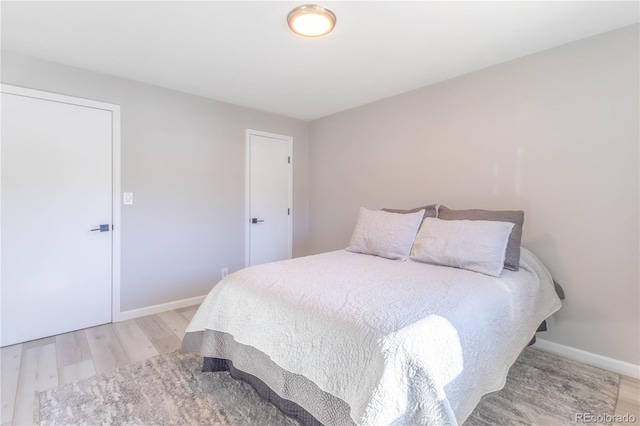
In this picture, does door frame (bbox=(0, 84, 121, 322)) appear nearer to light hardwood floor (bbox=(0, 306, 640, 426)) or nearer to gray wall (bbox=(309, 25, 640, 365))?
light hardwood floor (bbox=(0, 306, 640, 426))

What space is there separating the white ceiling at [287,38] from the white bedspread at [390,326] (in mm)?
1573

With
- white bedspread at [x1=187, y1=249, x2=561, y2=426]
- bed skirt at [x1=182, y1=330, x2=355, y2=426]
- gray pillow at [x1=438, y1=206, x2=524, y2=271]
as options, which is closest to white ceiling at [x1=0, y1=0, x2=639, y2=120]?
gray pillow at [x1=438, y1=206, x2=524, y2=271]

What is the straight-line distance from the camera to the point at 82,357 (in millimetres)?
2178

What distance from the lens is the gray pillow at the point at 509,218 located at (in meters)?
2.06

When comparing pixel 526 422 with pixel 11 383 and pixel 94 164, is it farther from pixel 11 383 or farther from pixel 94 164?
pixel 94 164

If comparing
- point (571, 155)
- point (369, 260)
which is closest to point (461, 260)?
point (369, 260)

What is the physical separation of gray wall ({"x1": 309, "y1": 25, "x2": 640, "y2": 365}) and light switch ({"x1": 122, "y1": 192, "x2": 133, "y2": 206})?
270 cm

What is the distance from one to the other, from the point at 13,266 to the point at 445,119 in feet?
12.4

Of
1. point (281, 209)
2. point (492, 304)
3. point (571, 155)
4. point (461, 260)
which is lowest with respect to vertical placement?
point (492, 304)

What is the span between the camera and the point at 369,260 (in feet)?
7.70

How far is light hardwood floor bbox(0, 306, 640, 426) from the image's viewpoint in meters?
1.70

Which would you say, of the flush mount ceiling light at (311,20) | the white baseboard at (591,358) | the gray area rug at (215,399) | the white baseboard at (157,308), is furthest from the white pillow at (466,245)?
the white baseboard at (157,308)

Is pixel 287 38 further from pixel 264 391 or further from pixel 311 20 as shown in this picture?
pixel 264 391

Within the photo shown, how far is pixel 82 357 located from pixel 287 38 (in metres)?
2.69
